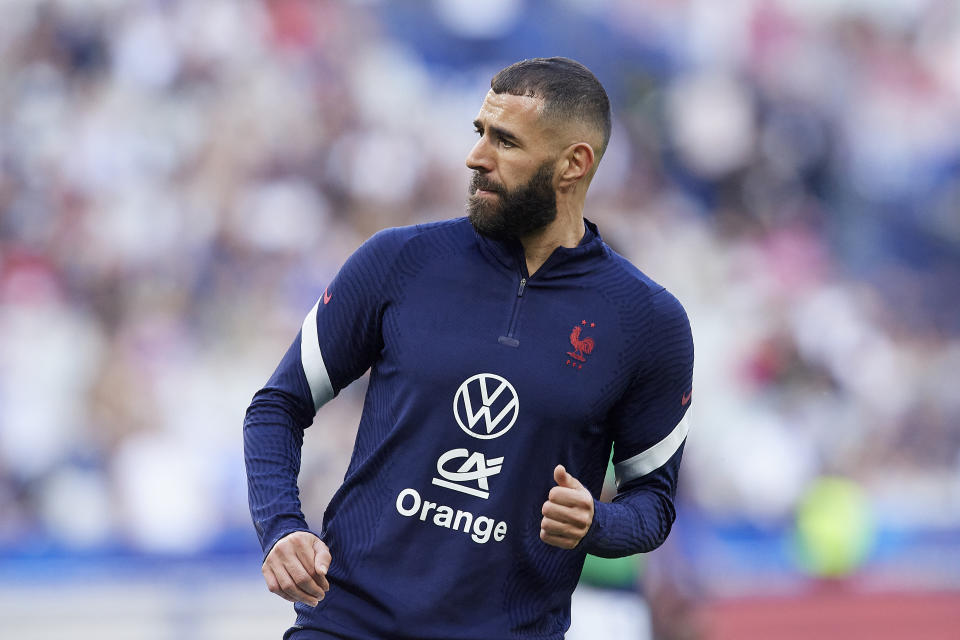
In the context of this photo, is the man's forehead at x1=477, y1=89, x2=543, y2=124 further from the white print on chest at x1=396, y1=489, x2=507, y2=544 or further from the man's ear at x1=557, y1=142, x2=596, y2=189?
the white print on chest at x1=396, y1=489, x2=507, y2=544

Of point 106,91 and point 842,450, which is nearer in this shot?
point 106,91

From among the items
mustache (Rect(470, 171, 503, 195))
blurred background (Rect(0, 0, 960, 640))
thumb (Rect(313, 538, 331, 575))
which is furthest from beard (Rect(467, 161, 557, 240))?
blurred background (Rect(0, 0, 960, 640))

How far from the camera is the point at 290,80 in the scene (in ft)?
33.1

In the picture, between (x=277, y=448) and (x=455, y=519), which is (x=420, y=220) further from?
(x=455, y=519)

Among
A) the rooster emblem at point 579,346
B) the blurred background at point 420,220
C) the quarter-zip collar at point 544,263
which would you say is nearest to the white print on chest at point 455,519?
the rooster emblem at point 579,346

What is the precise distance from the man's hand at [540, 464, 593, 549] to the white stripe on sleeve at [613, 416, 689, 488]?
1.37 ft

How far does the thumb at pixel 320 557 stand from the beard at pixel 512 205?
0.81m

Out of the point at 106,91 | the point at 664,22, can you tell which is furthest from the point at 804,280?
the point at 106,91

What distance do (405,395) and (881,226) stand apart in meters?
9.97

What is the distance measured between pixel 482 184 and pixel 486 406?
0.51 m

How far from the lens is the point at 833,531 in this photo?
8594 mm

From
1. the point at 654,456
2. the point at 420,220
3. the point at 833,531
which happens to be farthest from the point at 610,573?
the point at 420,220

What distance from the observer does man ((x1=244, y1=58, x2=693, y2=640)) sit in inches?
114

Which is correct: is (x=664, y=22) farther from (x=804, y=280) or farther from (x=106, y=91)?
(x=106, y=91)
